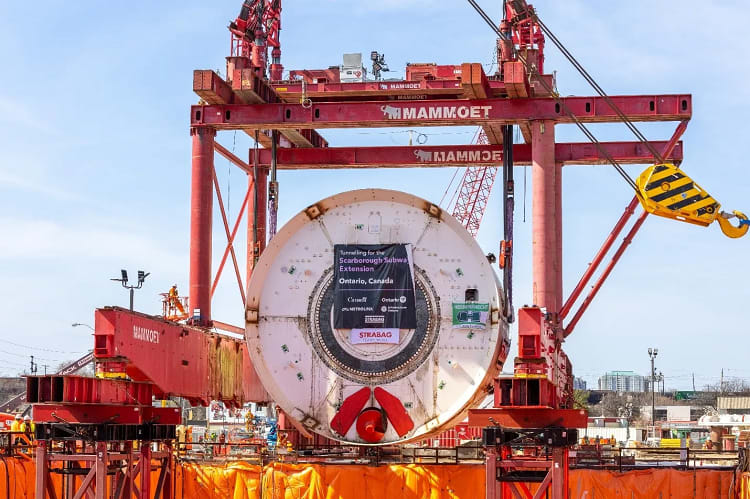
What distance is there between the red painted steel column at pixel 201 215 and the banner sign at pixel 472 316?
928 centimetres

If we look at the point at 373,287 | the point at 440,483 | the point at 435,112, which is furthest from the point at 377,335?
the point at 435,112

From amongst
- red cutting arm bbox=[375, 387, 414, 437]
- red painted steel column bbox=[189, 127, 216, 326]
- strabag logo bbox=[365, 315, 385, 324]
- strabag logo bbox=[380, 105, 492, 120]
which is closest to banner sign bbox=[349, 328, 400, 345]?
strabag logo bbox=[365, 315, 385, 324]

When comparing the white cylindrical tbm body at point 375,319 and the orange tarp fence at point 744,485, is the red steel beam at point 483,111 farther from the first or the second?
the orange tarp fence at point 744,485

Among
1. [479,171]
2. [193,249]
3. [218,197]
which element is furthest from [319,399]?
[479,171]

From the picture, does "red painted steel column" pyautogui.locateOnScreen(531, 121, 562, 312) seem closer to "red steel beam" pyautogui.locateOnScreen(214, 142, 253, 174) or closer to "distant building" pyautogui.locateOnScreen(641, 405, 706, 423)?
"red steel beam" pyautogui.locateOnScreen(214, 142, 253, 174)

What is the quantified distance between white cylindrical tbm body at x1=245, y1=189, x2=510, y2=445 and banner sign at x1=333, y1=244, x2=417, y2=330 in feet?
0.08

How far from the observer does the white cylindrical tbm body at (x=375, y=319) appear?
27.5 metres

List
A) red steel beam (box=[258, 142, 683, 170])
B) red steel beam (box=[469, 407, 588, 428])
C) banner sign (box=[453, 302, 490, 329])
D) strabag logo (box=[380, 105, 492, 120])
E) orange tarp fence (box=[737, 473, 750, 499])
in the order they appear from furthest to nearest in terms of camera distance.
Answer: red steel beam (box=[258, 142, 683, 170])
strabag logo (box=[380, 105, 492, 120])
banner sign (box=[453, 302, 490, 329])
orange tarp fence (box=[737, 473, 750, 499])
red steel beam (box=[469, 407, 588, 428])

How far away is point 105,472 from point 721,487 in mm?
13813

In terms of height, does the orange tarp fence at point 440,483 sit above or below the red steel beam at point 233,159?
below

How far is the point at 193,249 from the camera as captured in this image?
34.1 meters

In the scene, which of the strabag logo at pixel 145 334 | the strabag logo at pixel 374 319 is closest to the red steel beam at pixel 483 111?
the strabag logo at pixel 374 319

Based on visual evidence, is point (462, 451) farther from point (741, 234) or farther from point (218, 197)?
point (218, 197)

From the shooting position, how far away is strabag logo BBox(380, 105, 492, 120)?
109 feet
